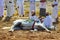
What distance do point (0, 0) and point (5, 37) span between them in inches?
100

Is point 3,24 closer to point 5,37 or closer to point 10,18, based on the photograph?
point 10,18

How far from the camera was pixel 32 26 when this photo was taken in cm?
709

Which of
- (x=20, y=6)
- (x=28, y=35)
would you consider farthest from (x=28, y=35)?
(x=20, y=6)

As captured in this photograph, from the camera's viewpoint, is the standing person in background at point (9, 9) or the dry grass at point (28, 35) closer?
the dry grass at point (28, 35)

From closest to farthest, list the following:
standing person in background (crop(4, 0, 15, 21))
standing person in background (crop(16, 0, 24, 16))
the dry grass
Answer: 1. the dry grass
2. standing person in background (crop(4, 0, 15, 21))
3. standing person in background (crop(16, 0, 24, 16))

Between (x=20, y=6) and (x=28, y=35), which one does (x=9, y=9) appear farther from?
(x=28, y=35)

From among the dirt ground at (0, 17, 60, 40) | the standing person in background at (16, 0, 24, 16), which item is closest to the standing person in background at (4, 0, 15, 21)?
the standing person in background at (16, 0, 24, 16)

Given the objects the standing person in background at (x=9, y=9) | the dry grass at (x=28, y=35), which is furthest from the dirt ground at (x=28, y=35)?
the standing person in background at (x=9, y=9)

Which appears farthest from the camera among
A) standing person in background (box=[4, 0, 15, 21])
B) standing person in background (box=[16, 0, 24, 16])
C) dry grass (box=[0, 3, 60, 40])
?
standing person in background (box=[16, 0, 24, 16])

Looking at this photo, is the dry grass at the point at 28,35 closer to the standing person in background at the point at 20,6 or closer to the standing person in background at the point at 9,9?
the standing person in background at the point at 9,9

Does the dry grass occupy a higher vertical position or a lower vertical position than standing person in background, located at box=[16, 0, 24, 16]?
lower

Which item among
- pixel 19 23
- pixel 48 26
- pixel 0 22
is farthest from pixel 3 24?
pixel 48 26

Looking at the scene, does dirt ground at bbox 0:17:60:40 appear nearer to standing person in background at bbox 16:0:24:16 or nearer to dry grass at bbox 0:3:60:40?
dry grass at bbox 0:3:60:40

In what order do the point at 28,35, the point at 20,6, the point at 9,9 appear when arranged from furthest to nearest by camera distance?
1. the point at 20,6
2. the point at 9,9
3. the point at 28,35
